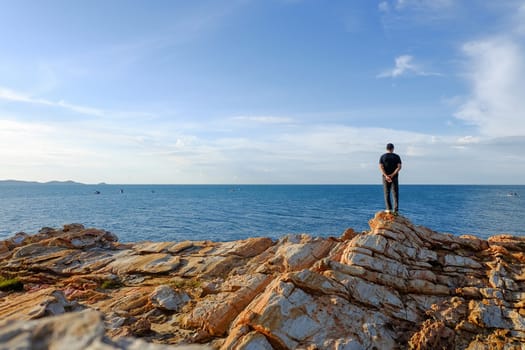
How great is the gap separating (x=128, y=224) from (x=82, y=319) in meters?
77.4

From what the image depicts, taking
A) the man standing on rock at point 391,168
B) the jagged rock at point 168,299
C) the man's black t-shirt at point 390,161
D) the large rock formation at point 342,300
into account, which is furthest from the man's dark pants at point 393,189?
the jagged rock at point 168,299

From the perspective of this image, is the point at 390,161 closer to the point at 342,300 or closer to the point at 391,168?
the point at 391,168

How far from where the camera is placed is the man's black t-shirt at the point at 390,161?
19.6 metres

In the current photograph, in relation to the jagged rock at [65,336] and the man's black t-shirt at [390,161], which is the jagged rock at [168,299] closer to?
the jagged rock at [65,336]

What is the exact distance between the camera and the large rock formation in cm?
1287

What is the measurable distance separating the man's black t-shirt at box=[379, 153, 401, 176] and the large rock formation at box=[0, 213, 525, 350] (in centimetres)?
291

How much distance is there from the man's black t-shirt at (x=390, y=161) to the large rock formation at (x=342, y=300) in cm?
291

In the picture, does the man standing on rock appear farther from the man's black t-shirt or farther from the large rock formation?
the large rock formation

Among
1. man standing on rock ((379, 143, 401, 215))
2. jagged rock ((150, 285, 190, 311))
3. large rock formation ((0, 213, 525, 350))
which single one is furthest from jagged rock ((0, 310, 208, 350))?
man standing on rock ((379, 143, 401, 215))

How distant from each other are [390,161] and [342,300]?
30.8 ft

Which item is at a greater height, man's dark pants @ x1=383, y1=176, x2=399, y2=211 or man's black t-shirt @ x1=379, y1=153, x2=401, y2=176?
man's black t-shirt @ x1=379, y1=153, x2=401, y2=176

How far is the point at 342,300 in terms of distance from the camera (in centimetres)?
1426

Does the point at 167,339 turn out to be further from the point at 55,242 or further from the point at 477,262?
the point at 55,242

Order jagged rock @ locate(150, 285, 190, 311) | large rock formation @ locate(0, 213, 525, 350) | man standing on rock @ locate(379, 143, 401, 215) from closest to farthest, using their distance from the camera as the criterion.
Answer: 1. large rock formation @ locate(0, 213, 525, 350)
2. jagged rock @ locate(150, 285, 190, 311)
3. man standing on rock @ locate(379, 143, 401, 215)
